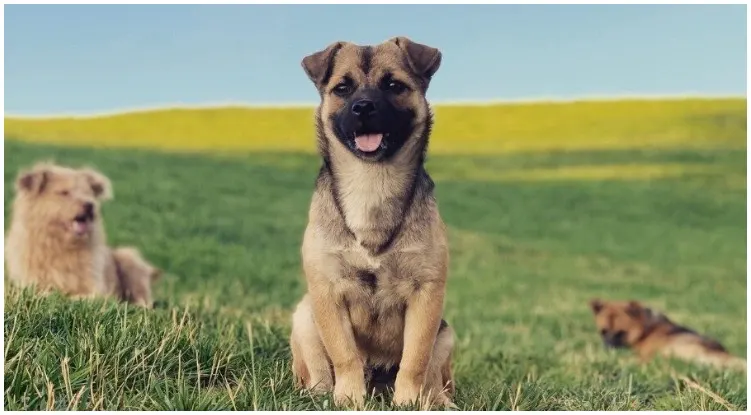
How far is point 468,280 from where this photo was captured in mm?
12500

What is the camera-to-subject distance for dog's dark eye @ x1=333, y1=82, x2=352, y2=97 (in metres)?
4.22

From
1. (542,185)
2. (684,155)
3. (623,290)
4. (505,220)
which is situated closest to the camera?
(623,290)

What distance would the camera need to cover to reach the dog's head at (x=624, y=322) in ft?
30.8

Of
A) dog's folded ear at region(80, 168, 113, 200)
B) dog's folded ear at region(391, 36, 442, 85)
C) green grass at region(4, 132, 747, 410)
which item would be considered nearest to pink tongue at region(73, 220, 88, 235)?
dog's folded ear at region(80, 168, 113, 200)

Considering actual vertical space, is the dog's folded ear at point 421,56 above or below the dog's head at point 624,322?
above

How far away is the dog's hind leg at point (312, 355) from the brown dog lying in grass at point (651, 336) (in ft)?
15.6

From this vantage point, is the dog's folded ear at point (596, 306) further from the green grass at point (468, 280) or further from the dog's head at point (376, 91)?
the dog's head at point (376, 91)

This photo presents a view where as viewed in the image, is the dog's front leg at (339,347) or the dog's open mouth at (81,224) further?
the dog's open mouth at (81,224)

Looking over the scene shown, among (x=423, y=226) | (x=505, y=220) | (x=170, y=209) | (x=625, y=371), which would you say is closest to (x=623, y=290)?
(x=505, y=220)

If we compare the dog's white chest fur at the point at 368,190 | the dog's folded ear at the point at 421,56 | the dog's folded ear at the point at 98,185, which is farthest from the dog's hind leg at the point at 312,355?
the dog's folded ear at the point at 98,185

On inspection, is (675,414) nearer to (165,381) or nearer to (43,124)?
(165,381)

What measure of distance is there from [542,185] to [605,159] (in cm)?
163

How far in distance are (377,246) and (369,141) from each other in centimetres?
53

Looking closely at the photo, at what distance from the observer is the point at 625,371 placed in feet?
22.7
